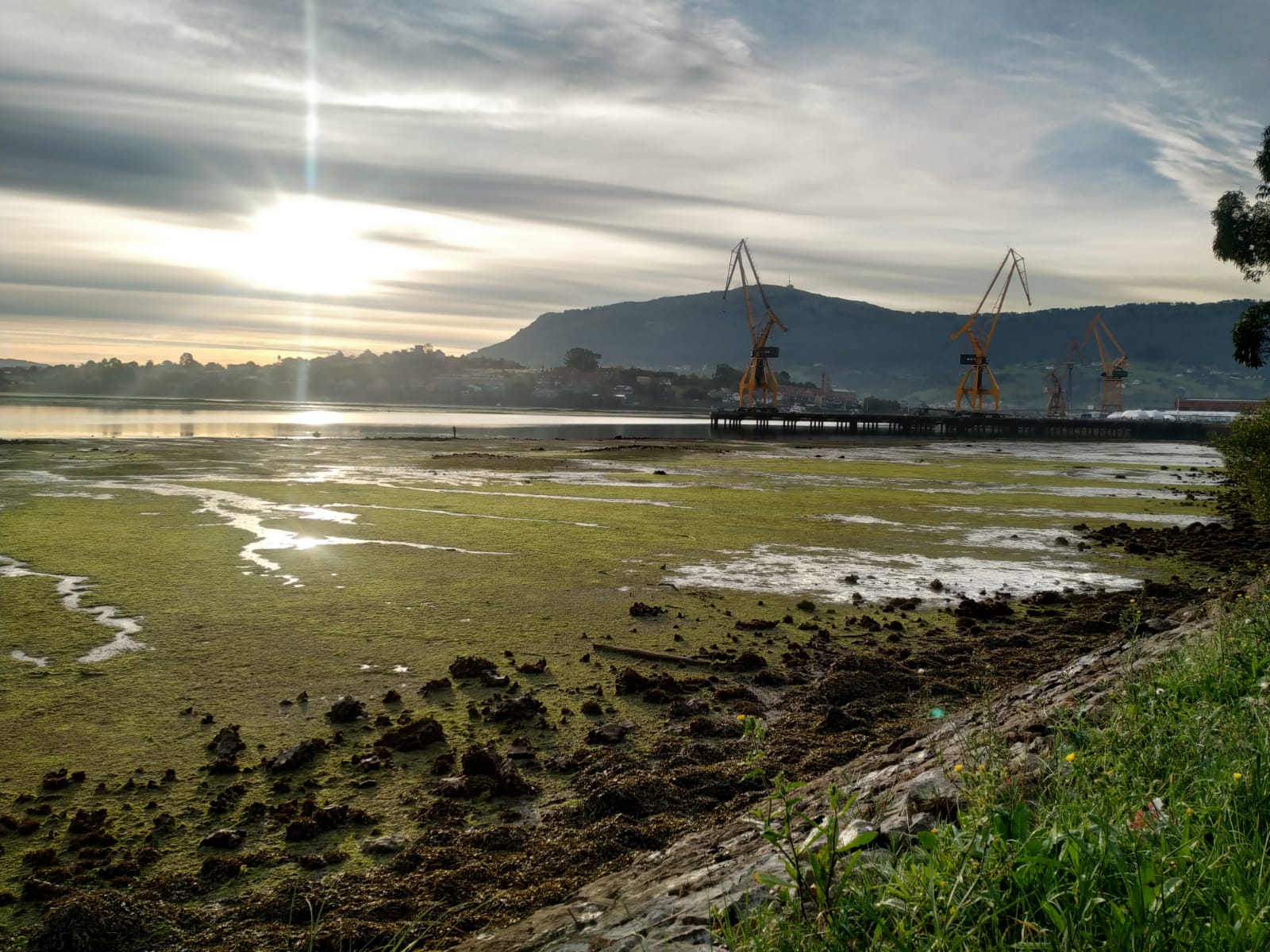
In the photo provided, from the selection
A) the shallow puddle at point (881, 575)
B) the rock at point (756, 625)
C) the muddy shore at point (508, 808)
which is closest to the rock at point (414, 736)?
the muddy shore at point (508, 808)

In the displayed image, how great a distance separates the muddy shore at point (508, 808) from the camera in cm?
418

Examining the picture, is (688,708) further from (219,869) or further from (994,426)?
(994,426)

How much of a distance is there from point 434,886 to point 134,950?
140cm

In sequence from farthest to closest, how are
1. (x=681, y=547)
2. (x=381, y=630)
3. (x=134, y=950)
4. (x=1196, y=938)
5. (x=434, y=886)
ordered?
(x=681, y=547) < (x=381, y=630) < (x=434, y=886) < (x=134, y=950) < (x=1196, y=938)

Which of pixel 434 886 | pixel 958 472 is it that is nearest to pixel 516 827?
pixel 434 886

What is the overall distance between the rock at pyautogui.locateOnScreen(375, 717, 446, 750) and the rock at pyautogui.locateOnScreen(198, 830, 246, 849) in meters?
1.45

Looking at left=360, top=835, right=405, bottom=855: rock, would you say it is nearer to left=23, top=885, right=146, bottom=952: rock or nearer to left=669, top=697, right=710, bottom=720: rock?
left=23, top=885, right=146, bottom=952: rock

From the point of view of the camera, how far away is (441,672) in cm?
825

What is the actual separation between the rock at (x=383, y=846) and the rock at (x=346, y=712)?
203 cm

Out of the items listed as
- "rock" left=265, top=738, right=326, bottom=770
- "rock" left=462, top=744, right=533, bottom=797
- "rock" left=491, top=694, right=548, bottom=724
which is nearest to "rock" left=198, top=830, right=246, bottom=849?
"rock" left=265, top=738, right=326, bottom=770

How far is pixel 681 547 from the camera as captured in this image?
15758mm

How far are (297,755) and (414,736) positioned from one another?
2.75 feet

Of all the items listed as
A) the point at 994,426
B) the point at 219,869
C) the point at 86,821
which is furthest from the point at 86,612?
the point at 994,426

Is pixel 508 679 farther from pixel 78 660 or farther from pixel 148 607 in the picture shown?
pixel 148 607
